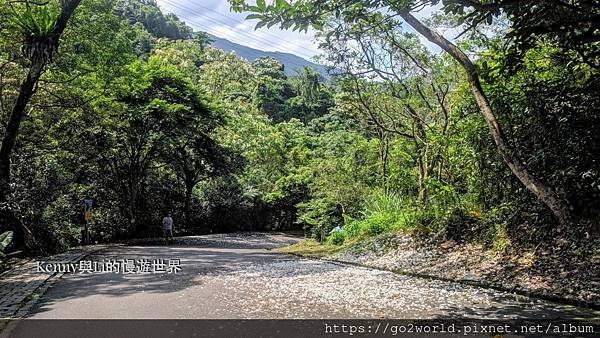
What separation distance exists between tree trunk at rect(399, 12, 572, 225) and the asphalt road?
1337mm

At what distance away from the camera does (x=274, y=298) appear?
7184 millimetres

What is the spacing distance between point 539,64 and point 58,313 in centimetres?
919

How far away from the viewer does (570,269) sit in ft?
22.9

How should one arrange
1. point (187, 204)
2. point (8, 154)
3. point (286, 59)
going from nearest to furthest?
point (8, 154) < point (187, 204) < point (286, 59)

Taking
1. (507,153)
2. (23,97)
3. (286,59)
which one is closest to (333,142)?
(23,97)

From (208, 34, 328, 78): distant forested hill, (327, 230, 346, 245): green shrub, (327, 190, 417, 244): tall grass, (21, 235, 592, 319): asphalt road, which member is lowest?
(21, 235, 592, 319): asphalt road

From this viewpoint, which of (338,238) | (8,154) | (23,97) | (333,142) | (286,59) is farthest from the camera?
(286,59)

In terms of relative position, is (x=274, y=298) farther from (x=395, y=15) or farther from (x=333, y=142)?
(x=333, y=142)

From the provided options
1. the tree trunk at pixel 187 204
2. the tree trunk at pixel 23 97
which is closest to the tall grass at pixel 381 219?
the tree trunk at pixel 23 97

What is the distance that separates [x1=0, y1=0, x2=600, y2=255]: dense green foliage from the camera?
7977 millimetres

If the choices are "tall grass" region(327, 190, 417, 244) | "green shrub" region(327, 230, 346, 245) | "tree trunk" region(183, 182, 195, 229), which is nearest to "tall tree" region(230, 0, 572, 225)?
"tall grass" region(327, 190, 417, 244)

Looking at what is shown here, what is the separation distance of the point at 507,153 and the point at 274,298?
4250mm

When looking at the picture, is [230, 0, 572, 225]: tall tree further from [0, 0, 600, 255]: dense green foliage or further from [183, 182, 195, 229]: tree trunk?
[183, 182, 195, 229]: tree trunk

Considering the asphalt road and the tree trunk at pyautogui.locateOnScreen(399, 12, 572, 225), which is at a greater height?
the tree trunk at pyautogui.locateOnScreen(399, 12, 572, 225)
